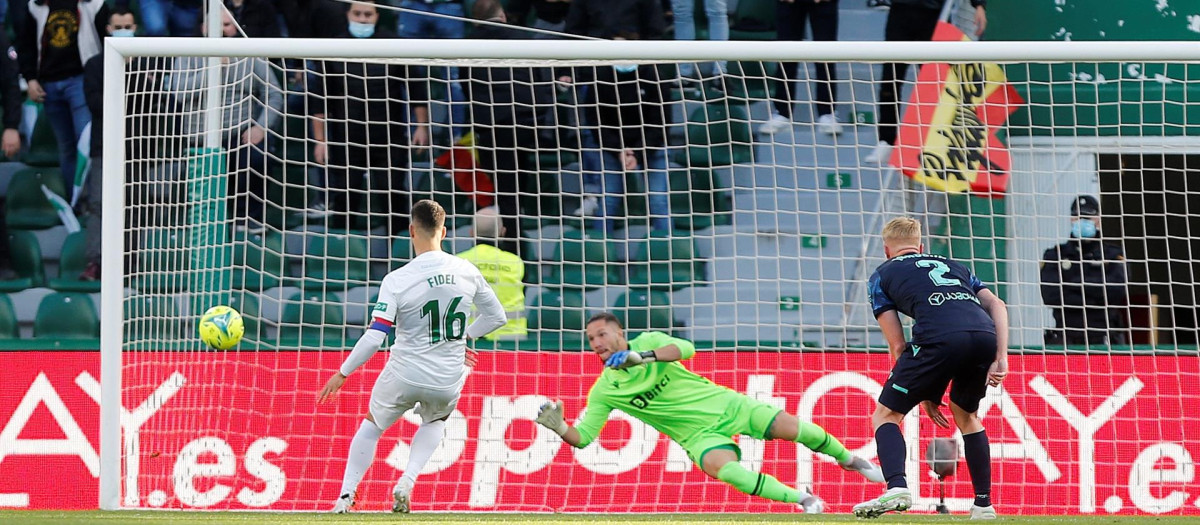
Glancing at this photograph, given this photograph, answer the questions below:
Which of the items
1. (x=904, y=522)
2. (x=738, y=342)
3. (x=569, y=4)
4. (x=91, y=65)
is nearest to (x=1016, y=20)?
(x=569, y=4)

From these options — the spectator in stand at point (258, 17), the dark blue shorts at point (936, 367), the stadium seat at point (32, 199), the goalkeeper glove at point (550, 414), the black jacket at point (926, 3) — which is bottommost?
the goalkeeper glove at point (550, 414)

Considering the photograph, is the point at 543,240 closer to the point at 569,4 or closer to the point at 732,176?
the point at 732,176

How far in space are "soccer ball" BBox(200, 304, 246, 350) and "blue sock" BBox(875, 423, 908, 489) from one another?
10.2 feet

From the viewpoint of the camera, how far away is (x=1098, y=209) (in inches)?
335

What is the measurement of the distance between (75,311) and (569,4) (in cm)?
406

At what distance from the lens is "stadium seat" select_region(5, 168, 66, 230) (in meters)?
9.92

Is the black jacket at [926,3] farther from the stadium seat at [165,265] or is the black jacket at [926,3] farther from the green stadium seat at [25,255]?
the green stadium seat at [25,255]

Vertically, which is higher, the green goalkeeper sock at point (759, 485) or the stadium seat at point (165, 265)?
the stadium seat at point (165, 265)

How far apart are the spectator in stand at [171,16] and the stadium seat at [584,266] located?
3.30 meters

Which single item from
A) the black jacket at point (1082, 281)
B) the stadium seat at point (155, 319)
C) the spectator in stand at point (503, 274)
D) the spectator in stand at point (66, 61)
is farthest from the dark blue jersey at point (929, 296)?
the spectator in stand at point (66, 61)

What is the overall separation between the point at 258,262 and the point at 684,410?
328cm

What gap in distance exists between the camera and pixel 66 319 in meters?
8.94

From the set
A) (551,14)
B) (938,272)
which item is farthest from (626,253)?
(938,272)

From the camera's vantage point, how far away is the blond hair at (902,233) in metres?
5.93
